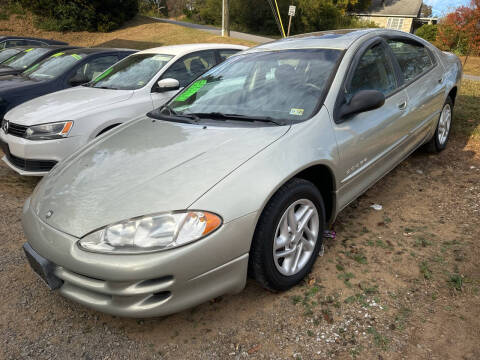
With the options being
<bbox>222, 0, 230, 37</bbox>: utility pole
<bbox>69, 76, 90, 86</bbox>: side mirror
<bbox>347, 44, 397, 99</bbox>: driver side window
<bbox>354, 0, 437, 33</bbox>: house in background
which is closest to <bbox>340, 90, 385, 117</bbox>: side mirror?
<bbox>347, 44, 397, 99</bbox>: driver side window

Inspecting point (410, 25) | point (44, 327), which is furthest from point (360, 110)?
point (410, 25)

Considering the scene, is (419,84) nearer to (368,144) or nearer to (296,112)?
(368,144)

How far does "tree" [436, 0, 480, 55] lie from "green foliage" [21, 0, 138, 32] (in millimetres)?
20710

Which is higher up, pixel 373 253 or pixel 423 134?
pixel 423 134

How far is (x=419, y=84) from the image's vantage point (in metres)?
3.53

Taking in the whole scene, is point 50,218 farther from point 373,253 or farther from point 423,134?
point 423,134

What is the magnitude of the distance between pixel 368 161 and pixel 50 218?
2.28 meters

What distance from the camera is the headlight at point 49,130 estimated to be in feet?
12.6

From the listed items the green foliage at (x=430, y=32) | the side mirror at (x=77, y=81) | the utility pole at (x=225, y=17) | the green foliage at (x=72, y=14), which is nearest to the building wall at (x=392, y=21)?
the green foliage at (x=430, y=32)

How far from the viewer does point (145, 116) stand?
10.2 feet

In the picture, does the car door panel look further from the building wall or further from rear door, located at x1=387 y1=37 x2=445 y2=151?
the building wall

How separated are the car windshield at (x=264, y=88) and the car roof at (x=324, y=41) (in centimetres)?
9

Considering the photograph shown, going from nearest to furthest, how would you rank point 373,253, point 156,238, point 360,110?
point 156,238, point 360,110, point 373,253

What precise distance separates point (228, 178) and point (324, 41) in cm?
175
